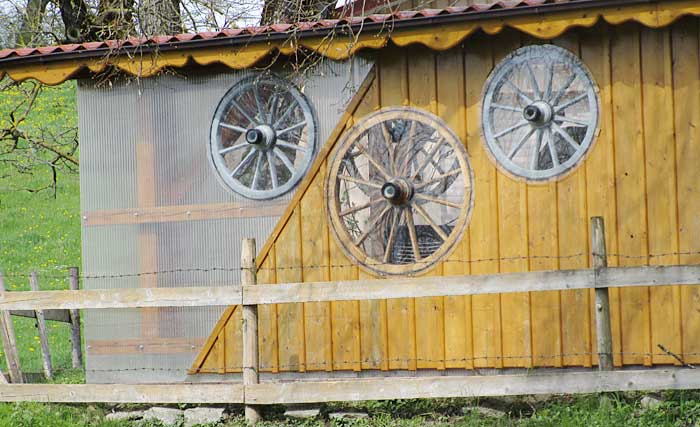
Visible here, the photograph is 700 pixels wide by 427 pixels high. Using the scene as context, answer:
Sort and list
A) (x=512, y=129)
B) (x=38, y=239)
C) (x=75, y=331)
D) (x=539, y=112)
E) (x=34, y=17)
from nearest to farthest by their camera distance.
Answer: (x=539, y=112), (x=512, y=129), (x=75, y=331), (x=34, y=17), (x=38, y=239)

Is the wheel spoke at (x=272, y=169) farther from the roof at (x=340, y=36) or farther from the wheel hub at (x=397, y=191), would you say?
the wheel hub at (x=397, y=191)

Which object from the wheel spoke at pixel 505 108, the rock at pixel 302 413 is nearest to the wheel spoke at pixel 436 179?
the wheel spoke at pixel 505 108

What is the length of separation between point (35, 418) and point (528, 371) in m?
4.30

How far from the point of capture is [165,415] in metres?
10.2

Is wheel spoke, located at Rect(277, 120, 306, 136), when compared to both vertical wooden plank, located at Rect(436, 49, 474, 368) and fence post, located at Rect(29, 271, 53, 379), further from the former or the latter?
fence post, located at Rect(29, 271, 53, 379)

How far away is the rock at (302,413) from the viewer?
980 centimetres

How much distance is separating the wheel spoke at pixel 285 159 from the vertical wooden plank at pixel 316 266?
0.24m

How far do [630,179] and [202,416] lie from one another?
4.21 m

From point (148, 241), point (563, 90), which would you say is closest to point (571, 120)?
point (563, 90)

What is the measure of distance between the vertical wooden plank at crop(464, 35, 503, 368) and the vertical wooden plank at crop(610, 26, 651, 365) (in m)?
1.06

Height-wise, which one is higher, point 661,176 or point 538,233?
point 661,176

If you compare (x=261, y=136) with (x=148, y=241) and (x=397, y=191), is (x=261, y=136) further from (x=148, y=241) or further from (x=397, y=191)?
(x=148, y=241)

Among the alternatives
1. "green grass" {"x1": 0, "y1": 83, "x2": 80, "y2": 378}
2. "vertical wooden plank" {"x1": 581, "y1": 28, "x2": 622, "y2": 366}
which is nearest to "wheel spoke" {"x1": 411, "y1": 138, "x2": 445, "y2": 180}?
"vertical wooden plank" {"x1": 581, "y1": 28, "x2": 622, "y2": 366}

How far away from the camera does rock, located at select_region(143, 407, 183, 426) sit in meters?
10.2
